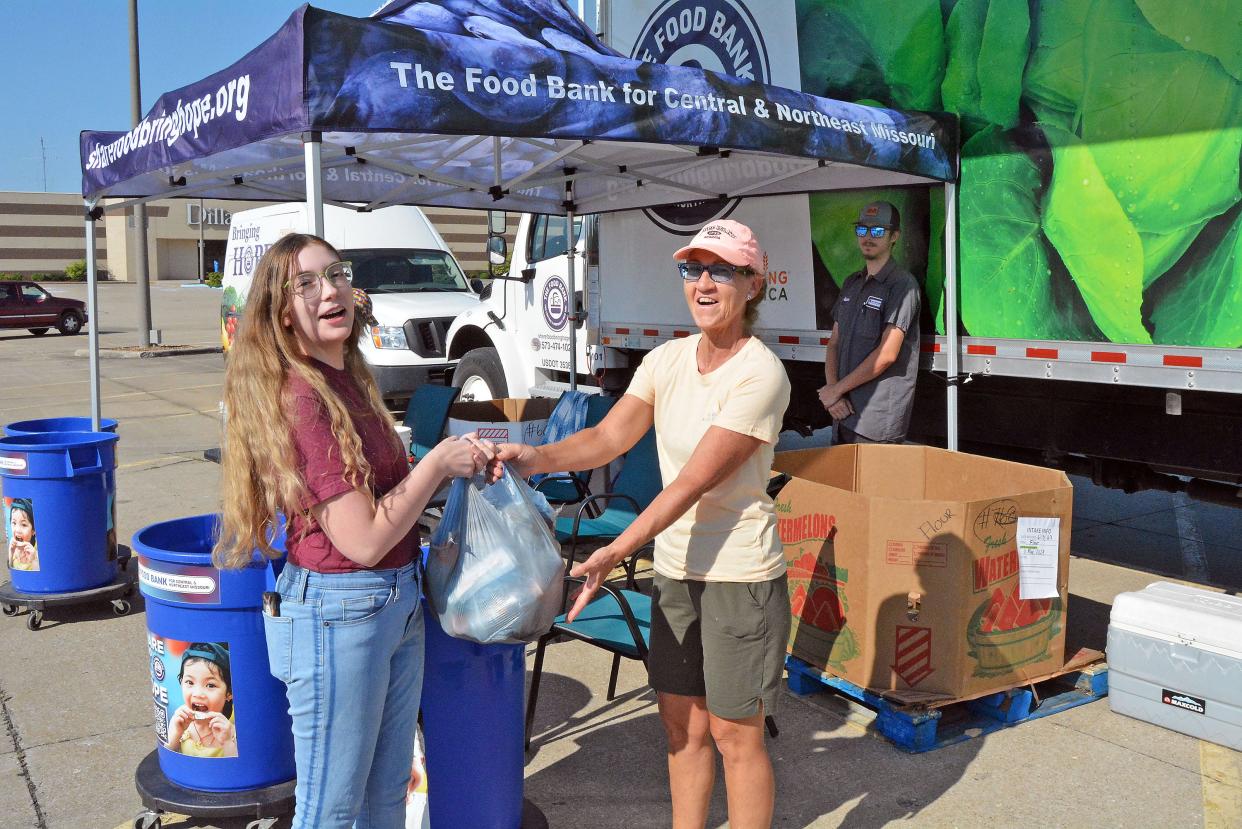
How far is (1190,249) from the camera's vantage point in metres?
4.50

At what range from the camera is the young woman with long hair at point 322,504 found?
2148 millimetres

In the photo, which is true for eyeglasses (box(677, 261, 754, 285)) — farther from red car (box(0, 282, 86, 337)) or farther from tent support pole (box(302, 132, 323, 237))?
red car (box(0, 282, 86, 337))

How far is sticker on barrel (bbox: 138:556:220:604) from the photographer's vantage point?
2842 mm

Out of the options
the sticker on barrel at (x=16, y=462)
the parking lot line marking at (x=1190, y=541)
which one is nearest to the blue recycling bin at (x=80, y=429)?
the sticker on barrel at (x=16, y=462)

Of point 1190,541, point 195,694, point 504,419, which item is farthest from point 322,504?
point 1190,541

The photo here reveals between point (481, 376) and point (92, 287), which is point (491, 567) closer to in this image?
point (92, 287)

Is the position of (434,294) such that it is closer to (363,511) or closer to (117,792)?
(117,792)

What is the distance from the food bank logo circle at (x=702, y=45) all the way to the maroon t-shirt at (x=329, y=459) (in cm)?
444

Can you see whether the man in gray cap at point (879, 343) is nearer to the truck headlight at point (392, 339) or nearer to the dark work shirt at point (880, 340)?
the dark work shirt at point (880, 340)

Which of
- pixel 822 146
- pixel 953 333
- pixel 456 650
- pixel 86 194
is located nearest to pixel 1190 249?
pixel 953 333

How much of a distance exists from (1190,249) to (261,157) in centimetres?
457

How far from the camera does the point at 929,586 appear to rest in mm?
3686

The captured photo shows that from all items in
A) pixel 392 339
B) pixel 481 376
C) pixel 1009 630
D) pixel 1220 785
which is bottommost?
pixel 1220 785

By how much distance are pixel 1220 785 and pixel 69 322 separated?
2867cm
